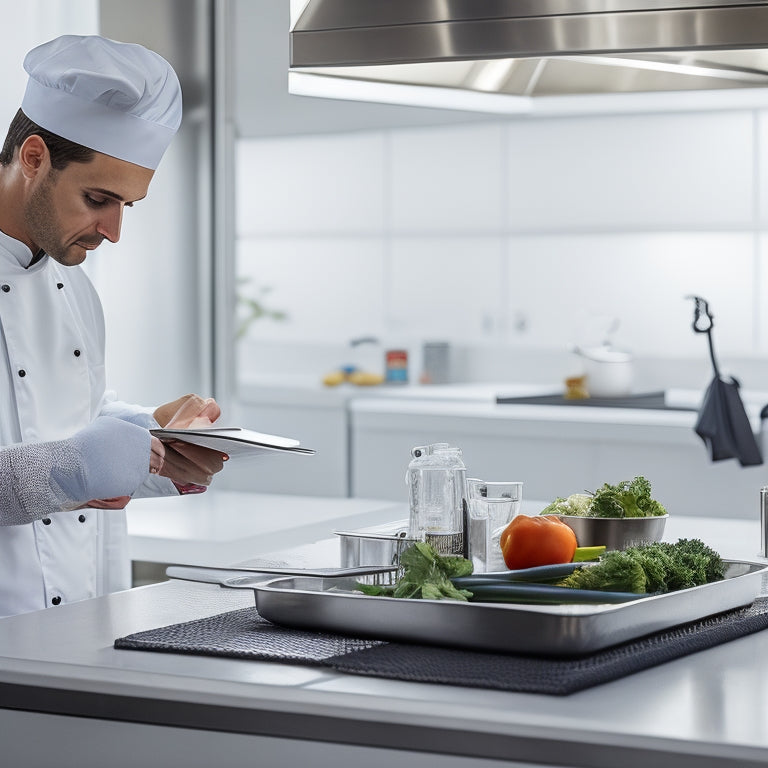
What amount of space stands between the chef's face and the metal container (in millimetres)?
608

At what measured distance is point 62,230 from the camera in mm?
1938

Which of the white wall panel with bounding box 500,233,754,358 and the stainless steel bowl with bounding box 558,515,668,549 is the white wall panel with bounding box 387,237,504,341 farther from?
the stainless steel bowl with bounding box 558,515,668,549

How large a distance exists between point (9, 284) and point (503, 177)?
10.0 feet

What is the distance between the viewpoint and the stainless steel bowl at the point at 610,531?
1812mm

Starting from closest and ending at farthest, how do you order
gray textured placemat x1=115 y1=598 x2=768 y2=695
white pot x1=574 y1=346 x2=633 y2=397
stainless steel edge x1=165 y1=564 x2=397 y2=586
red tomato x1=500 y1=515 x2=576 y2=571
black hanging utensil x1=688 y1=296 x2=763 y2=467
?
gray textured placemat x1=115 y1=598 x2=768 y2=695 → stainless steel edge x1=165 y1=564 x2=397 y2=586 → red tomato x1=500 y1=515 x2=576 y2=571 → black hanging utensil x1=688 y1=296 x2=763 y2=467 → white pot x1=574 y1=346 x2=633 y2=397

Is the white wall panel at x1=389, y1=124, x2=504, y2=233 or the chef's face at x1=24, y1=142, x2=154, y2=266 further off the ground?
the white wall panel at x1=389, y1=124, x2=504, y2=233

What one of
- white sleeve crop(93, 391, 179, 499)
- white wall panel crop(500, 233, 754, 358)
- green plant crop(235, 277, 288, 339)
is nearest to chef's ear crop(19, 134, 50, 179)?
white sleeve crop(93, 391, 179, 499)

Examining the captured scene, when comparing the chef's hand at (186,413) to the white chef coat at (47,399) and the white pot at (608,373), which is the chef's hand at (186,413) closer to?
the white chef coat at (47,399)

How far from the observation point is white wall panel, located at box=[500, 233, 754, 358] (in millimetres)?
4441

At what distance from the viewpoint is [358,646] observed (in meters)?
1.35

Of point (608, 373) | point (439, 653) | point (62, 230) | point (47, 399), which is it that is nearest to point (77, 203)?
point (62, 230)

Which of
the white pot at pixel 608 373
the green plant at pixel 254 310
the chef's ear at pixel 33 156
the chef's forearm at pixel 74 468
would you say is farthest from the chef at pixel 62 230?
the green plant at pixel 254 310

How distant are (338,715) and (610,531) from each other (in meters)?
0.75

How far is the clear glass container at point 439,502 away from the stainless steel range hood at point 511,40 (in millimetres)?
609
